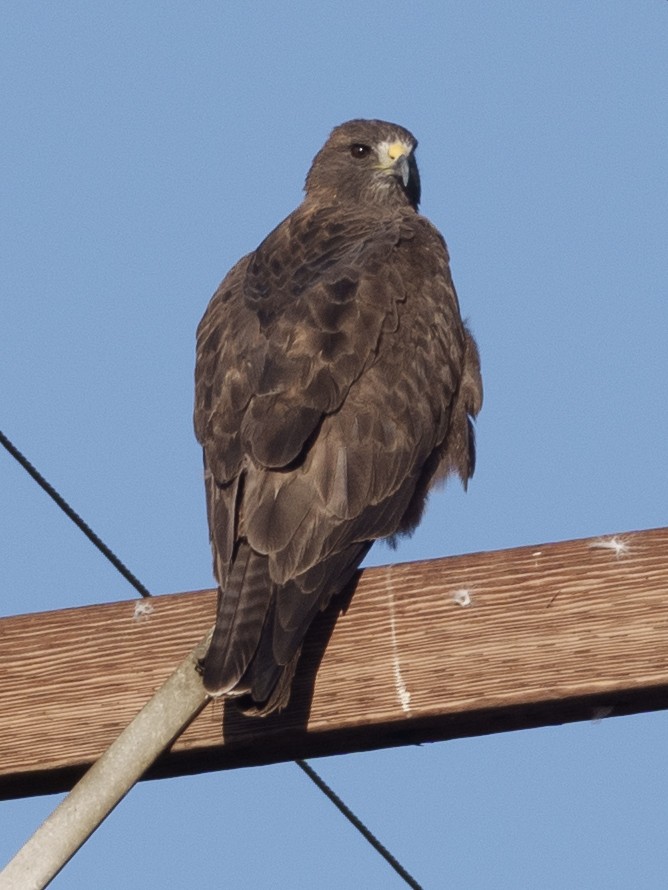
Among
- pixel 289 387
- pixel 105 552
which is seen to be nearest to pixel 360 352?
pixel 289 387

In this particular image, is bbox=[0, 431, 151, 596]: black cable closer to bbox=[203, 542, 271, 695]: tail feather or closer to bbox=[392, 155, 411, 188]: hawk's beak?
bbox=[203, 542, 271, 695]: tail feather

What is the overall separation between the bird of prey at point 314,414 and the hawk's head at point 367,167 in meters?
0.79

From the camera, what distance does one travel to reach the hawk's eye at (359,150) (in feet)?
24.3

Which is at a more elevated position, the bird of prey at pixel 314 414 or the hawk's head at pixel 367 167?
the bird of prey at pixel 314 414

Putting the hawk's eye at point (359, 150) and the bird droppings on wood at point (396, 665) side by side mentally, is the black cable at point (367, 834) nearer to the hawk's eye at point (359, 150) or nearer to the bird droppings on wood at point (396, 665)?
the bird droppings on wood at point (396, 665)

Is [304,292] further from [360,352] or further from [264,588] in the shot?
[264,588]

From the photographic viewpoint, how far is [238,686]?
318cm

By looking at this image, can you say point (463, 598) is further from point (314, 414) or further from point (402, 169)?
point (402, 169)

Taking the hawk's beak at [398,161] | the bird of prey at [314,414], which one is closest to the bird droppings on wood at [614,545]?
the bird of prey at [314,414]

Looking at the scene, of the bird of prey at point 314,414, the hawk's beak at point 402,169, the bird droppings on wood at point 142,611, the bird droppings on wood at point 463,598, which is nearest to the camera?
the bird droppings on wood at point 463,598

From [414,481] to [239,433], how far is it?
22.8 inches

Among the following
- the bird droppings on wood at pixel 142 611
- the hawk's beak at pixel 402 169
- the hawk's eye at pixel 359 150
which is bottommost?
the hawk's beak at pixel 402 169

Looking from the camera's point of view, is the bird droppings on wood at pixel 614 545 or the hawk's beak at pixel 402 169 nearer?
the bird droppings on wood at pixel 614 545

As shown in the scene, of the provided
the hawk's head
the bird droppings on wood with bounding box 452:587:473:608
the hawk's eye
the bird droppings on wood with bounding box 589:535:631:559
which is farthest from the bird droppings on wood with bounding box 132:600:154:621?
the hawk's eye
